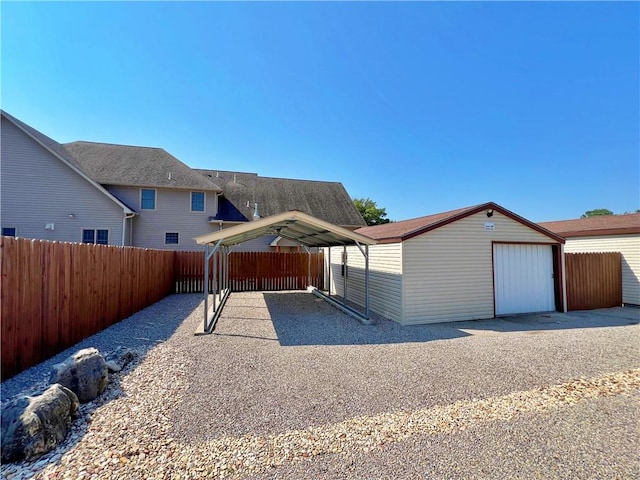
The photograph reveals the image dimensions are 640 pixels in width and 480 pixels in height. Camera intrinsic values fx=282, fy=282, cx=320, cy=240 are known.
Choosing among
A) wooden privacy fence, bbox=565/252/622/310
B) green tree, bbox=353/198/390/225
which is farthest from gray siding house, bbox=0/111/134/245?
green tree, bbox=353/198/390/225

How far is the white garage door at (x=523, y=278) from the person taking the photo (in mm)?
8695

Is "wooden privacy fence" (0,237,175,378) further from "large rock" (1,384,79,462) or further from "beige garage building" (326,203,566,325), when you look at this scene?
"beige garage building" (326,203,566,325)

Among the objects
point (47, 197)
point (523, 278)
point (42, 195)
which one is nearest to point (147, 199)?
point (47, 197)

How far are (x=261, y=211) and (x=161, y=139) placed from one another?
312 inches

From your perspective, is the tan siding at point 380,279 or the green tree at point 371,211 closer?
the tan siding at point 380,279

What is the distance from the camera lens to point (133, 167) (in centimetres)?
1709

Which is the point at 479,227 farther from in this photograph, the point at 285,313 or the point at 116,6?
the point at 116,6

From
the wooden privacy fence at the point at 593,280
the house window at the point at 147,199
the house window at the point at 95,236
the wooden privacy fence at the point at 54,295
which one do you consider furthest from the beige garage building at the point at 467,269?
the house window at the point at 95,236

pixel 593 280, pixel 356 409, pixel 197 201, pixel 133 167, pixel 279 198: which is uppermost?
pixel 133 167

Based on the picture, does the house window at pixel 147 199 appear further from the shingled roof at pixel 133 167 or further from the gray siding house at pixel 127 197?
the shingled roof at pixel 133 167

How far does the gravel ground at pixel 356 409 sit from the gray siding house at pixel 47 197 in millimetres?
10947

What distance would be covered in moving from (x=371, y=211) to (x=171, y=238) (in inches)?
1084

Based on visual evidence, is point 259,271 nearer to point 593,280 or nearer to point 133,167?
point 133,167

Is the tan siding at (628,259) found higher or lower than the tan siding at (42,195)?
lower
